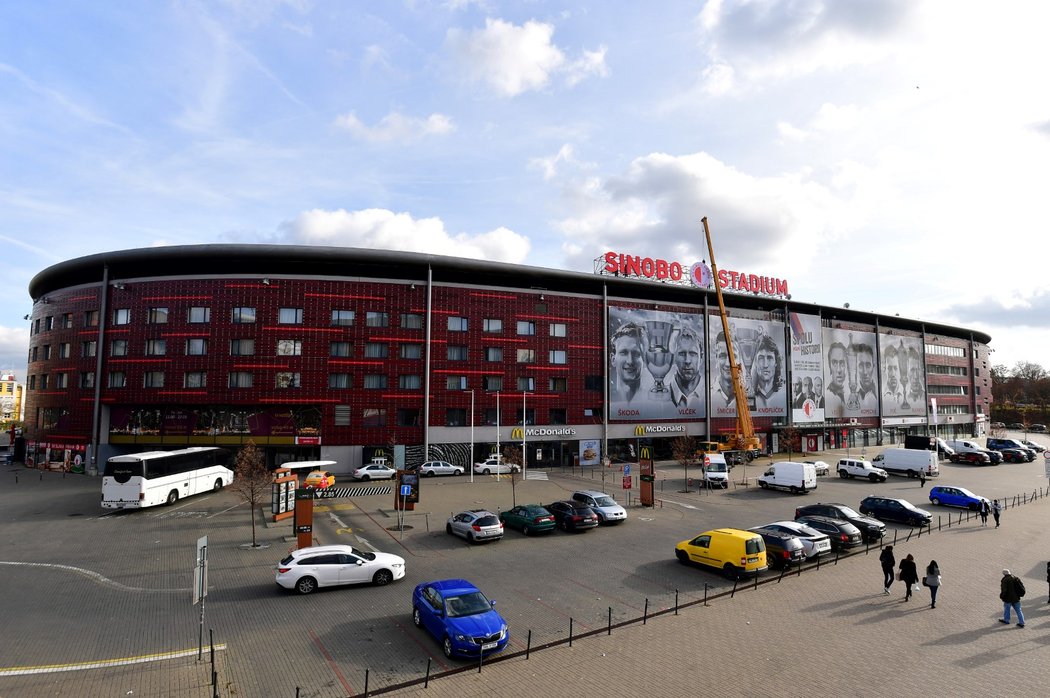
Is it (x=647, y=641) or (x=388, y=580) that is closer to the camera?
(x=647, y=641)

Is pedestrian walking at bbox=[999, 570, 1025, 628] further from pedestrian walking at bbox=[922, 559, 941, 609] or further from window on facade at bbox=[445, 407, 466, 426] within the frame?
window on facade at bbox=[445, 407, 466, 426]

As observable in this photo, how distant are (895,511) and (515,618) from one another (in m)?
26.4

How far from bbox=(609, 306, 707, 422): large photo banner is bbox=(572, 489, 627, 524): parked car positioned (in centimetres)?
3080

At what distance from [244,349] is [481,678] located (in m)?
47.8

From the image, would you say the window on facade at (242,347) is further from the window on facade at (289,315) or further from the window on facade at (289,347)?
the window on facade at (289,315)

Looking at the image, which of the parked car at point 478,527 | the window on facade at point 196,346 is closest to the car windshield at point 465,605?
the parked car at point 478,527

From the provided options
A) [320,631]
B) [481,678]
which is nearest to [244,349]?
[320,631]

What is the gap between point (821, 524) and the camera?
26828 mm

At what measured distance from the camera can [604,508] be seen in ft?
104

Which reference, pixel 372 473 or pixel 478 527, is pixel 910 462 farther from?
pixel 372 473

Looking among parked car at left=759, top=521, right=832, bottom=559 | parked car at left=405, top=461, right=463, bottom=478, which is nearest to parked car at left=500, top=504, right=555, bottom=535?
parked car at left=759, top=521, right=832, bottom=559

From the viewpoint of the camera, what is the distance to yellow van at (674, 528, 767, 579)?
21.3 meters

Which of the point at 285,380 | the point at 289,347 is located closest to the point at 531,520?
the point at 285,380

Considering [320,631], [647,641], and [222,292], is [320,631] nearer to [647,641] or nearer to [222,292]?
[647,641]
